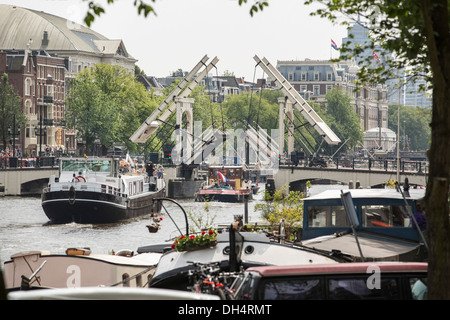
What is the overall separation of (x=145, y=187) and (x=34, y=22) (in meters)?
67.5

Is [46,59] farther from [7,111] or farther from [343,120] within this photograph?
[343,120]

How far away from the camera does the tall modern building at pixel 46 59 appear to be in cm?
10906

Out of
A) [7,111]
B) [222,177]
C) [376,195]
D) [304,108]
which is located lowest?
[222,177]

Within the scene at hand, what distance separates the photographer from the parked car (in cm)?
942

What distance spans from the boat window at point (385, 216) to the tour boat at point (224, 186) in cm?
5674

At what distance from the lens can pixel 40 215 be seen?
5978 centimetres

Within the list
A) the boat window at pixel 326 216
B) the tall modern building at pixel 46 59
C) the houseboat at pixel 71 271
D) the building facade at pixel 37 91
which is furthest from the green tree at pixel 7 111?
the houseboat at pixel 71 271

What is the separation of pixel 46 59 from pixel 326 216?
9839cm

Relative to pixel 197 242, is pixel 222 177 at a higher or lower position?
lower

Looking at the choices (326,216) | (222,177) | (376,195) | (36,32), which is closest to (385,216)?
(376,195)

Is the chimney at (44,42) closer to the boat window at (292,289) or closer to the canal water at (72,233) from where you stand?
the canal water at (72,233)

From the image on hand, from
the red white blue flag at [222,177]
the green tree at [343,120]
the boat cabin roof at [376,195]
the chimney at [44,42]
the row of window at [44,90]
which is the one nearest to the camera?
the boat cabin roof at [376,195]

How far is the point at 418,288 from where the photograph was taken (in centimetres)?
986

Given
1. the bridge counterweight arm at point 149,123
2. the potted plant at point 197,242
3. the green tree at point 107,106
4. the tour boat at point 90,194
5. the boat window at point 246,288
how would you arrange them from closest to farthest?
1. the boat window at point 246,288
2. the potted plant at point 197,242
3. the tour boat at point 90,194
4. the bridge counterweight arm at point 149,123
5. the green tree at point 107,106
